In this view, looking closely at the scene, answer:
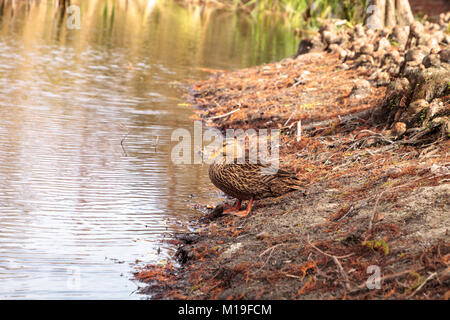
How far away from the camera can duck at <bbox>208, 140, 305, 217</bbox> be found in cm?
639

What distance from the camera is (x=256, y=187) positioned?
641 centimetres

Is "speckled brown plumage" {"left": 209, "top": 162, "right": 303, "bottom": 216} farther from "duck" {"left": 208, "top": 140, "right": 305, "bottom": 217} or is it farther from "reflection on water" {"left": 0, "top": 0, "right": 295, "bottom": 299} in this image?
"reflection on water" {"left": 0, "top": 0, "right": 295, "bottom": 299}

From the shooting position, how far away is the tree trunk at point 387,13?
17.5 metres

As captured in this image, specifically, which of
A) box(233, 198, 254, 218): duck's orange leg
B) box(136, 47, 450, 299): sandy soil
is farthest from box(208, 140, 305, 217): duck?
box(136, 47, 450, 299): sandy soil

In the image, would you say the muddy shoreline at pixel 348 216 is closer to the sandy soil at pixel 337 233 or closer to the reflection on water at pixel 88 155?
the sandy soil at pixel 337 233

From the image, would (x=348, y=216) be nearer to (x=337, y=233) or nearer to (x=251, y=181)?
(x=337, y=233)

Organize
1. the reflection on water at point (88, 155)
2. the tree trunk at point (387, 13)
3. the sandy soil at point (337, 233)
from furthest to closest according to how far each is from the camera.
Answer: the tree trunk at point (387, 13) → the reflection on water at point (88, 155) → the sandy soil at point (337, 233)

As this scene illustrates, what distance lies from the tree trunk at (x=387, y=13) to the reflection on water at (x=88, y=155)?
387 centimetres

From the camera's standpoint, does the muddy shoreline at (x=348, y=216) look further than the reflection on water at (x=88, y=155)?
No

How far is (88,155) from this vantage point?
28.6 ft

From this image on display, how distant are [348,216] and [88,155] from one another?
433 centimetres

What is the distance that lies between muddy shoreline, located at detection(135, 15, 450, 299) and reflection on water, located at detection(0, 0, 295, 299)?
554 mm

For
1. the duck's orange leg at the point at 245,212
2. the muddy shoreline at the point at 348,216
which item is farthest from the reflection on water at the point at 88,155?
the duck's orange leg at the point at 245,212

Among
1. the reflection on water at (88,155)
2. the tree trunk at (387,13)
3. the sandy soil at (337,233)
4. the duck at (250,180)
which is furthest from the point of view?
the tree trunk at (387,13)
